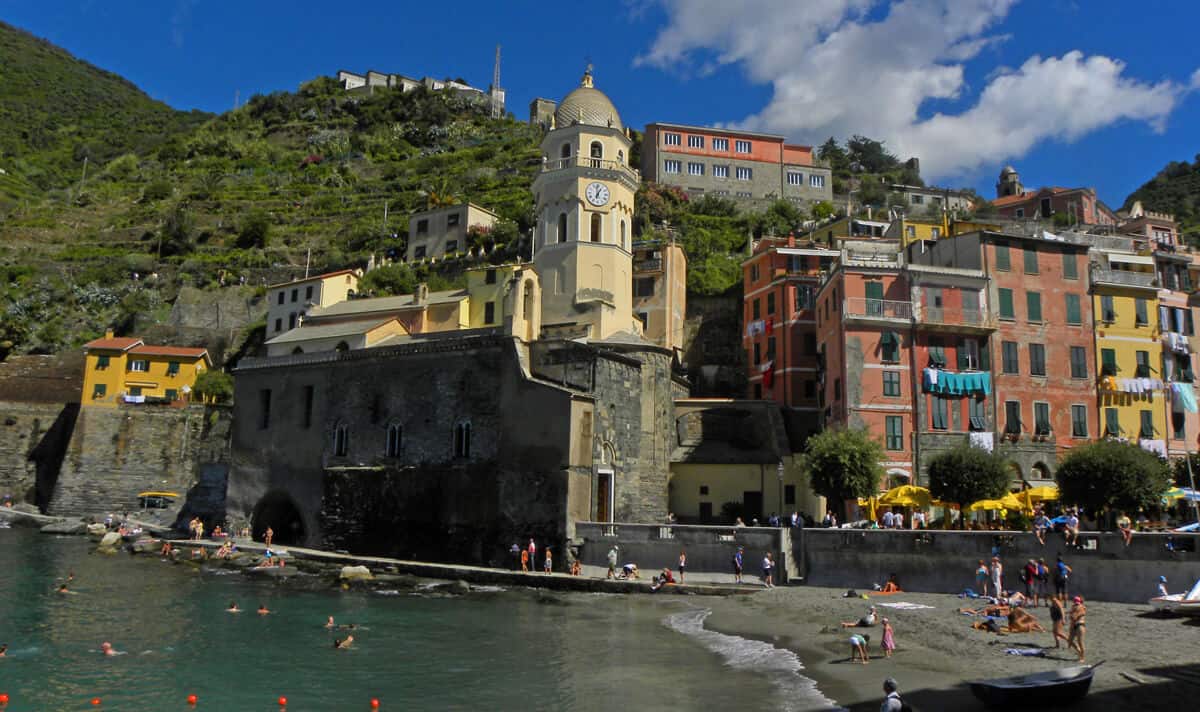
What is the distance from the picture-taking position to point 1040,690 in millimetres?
13414

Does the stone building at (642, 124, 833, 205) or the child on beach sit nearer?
the child on beach

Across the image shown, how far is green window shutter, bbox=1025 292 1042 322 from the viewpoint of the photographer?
35812mm

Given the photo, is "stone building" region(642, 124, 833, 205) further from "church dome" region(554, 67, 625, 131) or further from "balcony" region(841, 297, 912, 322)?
"balcony" region(841, 297, 912, 322)

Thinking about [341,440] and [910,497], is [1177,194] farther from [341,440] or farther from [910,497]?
[341,440]

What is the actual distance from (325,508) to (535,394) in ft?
39.3

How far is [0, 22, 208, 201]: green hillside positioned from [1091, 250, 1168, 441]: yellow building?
103032 millimetres

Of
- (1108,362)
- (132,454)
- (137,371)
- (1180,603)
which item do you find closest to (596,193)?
(1108,362)

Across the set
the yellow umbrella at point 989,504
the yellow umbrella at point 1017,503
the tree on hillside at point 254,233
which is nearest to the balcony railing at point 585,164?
the yellow umbrella at point 989,504

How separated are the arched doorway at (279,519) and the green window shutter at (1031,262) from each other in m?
33.1

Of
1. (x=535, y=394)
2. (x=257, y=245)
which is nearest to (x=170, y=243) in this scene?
(x=257, y=245)

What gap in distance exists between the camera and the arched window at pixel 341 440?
123 feet

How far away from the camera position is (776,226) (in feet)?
224

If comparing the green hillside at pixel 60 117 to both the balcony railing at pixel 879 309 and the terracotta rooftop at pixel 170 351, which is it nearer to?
the terracotta rooftop at pixel 170 351

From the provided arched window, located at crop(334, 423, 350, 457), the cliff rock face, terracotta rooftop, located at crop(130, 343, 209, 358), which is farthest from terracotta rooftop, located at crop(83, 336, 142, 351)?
arched window, located at crop(334, 423, 350, 457)
